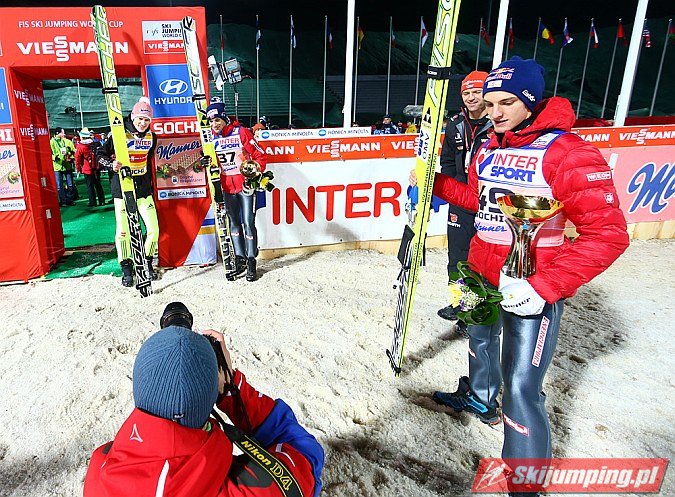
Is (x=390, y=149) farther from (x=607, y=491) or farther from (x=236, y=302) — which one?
(x=607, y=491)

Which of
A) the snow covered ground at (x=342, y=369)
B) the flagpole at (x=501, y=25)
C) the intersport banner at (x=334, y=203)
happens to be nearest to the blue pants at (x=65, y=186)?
the snow covered ground at (x=342, y=369)

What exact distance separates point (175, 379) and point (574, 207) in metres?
1.48

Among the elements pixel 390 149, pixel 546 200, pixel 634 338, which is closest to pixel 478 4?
pixel 390 149

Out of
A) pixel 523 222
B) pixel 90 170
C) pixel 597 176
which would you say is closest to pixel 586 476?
pixel 523 222

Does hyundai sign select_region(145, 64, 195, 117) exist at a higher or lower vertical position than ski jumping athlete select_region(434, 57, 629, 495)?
higher

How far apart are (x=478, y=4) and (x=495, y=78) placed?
26.6 metres

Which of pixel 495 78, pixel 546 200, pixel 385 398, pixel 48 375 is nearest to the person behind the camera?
pixel 546 200

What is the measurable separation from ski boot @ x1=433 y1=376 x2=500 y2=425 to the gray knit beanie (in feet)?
6.70

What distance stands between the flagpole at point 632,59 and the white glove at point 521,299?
594 centimetres

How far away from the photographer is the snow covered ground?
7.79 ft

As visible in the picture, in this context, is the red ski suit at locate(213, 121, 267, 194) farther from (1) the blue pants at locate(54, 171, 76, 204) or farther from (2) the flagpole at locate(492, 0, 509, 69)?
(1) the blue pants at locate(54, 171, 76, 204)

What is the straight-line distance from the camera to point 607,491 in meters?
2.19

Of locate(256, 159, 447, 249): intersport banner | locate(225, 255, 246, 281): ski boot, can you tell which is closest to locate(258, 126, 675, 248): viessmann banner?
locate(256, 159, 447, 249): intersport banner

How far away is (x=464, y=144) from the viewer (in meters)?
3.31
